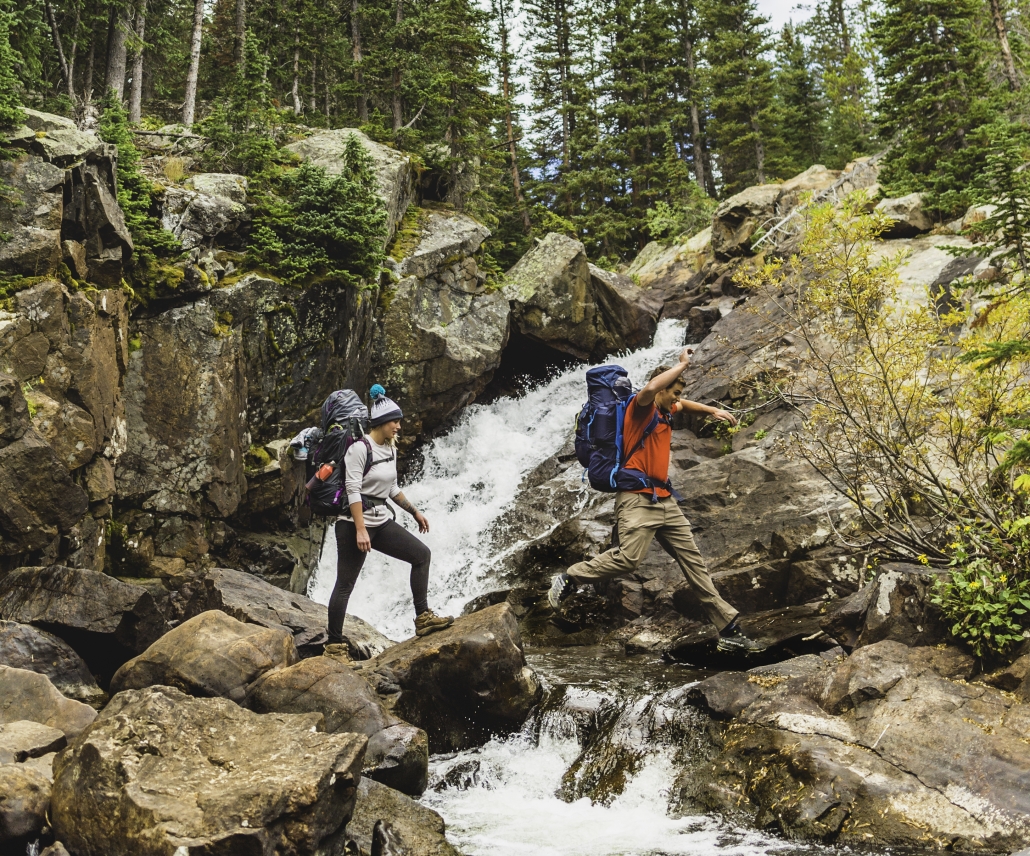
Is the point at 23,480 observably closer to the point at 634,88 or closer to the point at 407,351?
the point at 407,351

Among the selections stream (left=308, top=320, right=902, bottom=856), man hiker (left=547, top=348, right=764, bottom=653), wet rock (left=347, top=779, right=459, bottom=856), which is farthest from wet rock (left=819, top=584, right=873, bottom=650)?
wet rock (left=347, top=779, right=459, bottom=856)

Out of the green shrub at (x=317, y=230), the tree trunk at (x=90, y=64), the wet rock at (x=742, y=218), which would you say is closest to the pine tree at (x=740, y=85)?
the wet rock at (x=742, y=218)

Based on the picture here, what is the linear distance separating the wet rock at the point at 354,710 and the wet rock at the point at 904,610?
440 centimetres

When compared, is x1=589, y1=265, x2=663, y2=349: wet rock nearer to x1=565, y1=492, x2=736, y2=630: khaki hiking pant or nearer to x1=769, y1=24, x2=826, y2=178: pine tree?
x1=769, y1=24, x2=826, y2=178: pine tree

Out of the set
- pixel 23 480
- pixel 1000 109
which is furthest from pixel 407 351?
pixel 1000 109

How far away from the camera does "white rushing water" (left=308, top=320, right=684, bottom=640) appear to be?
49.8 ft

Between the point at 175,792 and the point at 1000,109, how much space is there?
2641 centimetres

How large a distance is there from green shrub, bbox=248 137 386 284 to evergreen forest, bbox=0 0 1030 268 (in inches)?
85.5

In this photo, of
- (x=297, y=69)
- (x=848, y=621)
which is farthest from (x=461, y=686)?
(x=297, y=69)

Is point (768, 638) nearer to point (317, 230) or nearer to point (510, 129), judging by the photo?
point (317, 230)

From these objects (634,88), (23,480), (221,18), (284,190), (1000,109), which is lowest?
(23,480)

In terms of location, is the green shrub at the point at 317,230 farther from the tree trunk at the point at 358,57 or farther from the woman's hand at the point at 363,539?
the tree trunk at the point at 358,57

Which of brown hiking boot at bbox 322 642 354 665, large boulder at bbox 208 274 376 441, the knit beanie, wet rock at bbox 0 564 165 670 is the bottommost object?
brown hiking boot at bbox 322 642 354 665

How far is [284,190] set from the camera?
17.6 meters
